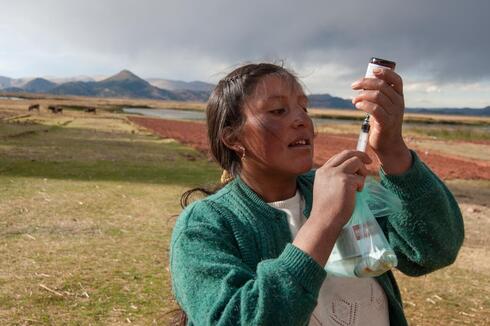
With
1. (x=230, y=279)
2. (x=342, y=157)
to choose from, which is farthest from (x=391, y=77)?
(x=230, y=279)

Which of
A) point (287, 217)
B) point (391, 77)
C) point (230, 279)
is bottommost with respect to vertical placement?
point (230, 279)

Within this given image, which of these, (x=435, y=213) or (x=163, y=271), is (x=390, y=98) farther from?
(x=163, y=271)

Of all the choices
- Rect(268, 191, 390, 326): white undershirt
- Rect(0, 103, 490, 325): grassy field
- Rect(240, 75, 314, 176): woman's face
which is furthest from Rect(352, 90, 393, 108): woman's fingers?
Rect(0, 103, 490, 325): grassy field

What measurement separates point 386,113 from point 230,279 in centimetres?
72

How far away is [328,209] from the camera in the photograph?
4.78 ft

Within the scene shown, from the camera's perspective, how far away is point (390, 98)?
1684 mm

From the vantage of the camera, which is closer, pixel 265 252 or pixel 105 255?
pixel 265 252

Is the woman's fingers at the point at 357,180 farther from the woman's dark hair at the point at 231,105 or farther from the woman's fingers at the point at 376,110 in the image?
the woman's dark hair at the point at 231,105

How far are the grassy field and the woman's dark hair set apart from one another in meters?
0.96

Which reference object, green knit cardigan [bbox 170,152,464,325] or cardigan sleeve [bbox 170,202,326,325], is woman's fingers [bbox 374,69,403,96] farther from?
cardigan sleeve [bbox 170,202,326,325]

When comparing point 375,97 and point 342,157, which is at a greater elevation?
point 375,97

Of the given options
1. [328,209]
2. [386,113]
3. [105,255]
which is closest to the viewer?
[328,209]

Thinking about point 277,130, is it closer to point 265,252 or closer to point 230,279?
point 265,252

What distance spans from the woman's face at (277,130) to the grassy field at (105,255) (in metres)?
1.11
